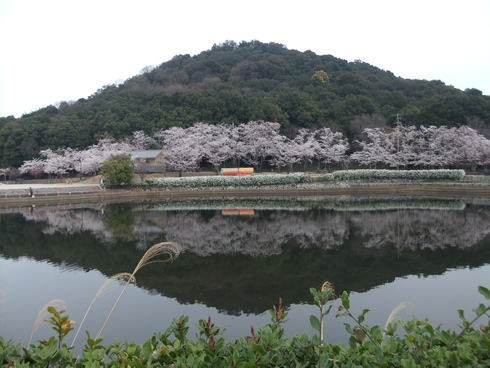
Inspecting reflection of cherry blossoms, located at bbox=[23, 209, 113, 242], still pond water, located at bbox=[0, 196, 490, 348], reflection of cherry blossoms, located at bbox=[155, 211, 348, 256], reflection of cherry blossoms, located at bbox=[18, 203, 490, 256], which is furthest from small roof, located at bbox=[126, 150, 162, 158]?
reflection of cherry blossoms, located at bbox=[155, 211, 348, 256]

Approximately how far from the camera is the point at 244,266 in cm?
1003

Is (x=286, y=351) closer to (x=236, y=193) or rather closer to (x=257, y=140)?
(x=236, y=193)

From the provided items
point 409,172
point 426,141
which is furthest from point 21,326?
point 426,141

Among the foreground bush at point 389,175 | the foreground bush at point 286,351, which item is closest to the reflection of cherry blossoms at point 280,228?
the foreground bush at point 286,351

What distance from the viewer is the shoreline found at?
27391 mm

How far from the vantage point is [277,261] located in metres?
10.5

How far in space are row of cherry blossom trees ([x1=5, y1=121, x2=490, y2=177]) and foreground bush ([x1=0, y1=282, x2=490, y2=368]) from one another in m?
35.0

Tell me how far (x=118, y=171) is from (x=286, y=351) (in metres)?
29.6

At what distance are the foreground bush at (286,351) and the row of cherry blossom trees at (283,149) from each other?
35000 millimetres

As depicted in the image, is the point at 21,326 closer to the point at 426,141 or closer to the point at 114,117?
the point at 426,141

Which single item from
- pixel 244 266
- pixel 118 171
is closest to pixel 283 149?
pixel 118 171

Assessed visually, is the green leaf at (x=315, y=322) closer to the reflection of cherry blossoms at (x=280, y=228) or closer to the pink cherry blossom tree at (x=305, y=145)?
the reflection of cherry blossoms at (x=280, y=228)

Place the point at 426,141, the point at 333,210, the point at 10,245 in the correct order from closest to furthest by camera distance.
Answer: the point at 10,245 → the point at 333,210 → the point at 426,141

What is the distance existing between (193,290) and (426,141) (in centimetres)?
3615
